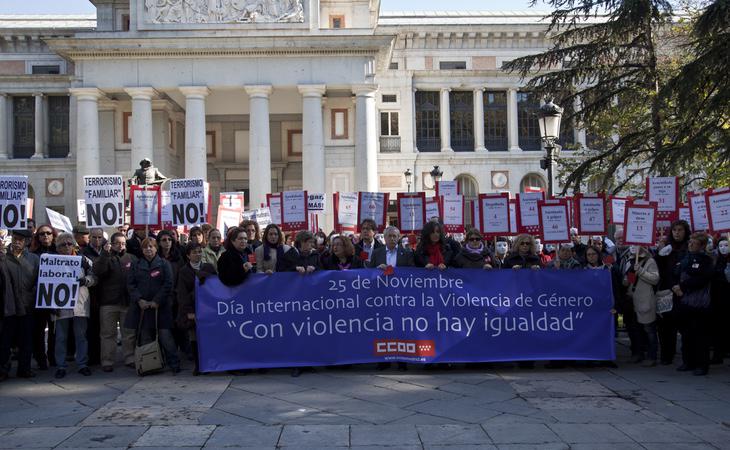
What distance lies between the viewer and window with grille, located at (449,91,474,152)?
157 ft

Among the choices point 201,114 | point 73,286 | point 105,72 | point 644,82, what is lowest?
point 73,286

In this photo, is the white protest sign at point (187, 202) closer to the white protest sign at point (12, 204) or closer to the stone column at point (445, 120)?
the white protest sign at point (12, 204)

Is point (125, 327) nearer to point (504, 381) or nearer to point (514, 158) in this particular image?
point (504, 381)

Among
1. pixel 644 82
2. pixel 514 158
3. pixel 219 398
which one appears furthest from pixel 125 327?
pixel 514 158

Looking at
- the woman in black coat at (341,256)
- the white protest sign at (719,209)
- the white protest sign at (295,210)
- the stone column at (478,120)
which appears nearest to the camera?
the woman in black coat at (341,256)

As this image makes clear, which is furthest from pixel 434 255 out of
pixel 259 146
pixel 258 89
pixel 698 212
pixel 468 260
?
pixel 258 89

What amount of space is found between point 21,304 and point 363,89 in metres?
28.8

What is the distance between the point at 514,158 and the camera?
153ft

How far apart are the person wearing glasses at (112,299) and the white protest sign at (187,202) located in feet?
7.46

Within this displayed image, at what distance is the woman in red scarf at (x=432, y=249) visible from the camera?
1048cm

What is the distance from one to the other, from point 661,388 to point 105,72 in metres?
34.5

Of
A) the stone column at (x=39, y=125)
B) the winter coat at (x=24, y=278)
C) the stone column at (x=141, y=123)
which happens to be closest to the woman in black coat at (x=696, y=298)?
the winter coat at (x=24, y=278)

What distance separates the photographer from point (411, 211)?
1504cm

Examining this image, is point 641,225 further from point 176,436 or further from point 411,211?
point 176,436
